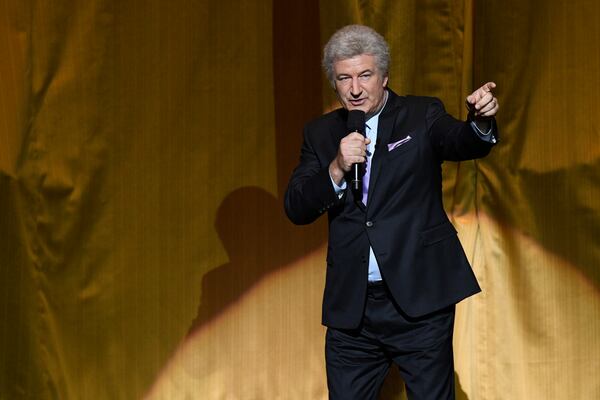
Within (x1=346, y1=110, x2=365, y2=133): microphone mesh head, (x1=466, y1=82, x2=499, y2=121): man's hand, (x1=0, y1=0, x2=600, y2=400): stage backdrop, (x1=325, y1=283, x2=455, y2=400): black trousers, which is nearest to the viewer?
(x1=466, y1=82, x2=499, y2=121): man's hand

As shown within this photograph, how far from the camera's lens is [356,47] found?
223 cm

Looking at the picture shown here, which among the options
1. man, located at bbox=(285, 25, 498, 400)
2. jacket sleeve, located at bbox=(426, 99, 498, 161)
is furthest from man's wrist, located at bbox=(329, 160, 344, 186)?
jacket sleeve, located at bbox=(426, 99, 498, 161)

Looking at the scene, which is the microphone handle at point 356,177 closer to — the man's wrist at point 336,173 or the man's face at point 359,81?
the man's wrist at point 336,173

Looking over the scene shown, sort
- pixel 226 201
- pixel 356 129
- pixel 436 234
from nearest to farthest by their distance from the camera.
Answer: pixel 356 129
pixel 436 234
pixel 226 201

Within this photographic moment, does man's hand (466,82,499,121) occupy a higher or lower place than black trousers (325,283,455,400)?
higher

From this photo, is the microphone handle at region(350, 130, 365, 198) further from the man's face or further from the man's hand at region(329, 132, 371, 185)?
the man's face

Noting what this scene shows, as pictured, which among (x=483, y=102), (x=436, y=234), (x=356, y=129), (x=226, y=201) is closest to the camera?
(x=483, y=102)

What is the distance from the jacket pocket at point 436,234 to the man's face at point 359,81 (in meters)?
0.33

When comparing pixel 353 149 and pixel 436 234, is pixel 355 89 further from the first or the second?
pixel 436 234

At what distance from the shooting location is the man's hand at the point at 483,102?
198cm

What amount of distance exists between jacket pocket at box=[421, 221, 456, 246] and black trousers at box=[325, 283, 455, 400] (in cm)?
15

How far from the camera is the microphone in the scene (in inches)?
80.9

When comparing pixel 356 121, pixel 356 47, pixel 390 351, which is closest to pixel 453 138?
pixel 356 121

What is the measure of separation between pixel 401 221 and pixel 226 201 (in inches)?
44.9
